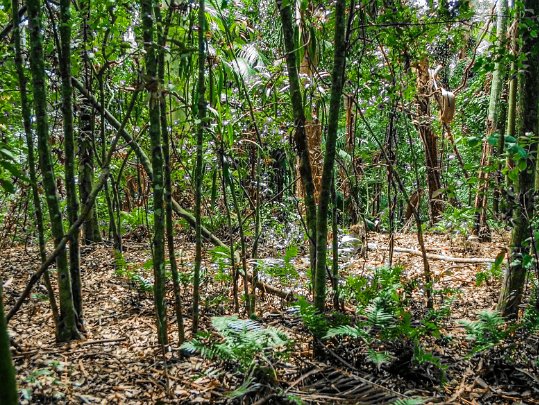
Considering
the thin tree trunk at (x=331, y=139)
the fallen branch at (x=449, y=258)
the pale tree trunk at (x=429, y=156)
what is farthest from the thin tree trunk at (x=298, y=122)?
the pale tree trunk at (x=429, y=156)

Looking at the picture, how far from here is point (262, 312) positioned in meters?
3.70

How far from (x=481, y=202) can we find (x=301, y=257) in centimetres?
270

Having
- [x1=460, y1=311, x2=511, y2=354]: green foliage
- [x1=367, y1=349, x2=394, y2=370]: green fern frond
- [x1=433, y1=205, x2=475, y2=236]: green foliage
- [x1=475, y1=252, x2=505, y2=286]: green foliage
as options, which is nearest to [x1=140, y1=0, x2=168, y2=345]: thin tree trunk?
[x1=367, y1=349, x2=394, y2=370]: green fern frond

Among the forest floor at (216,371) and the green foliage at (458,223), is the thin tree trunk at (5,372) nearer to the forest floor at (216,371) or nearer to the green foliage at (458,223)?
the forest floor at (216,371)

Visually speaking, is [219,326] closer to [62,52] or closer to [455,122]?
[62,52]

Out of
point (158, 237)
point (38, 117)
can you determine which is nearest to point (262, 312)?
point (158, 237)

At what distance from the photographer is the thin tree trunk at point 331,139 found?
259 cm

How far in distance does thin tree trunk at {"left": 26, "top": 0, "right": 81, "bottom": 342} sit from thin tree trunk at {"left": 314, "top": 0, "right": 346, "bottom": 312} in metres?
1.74

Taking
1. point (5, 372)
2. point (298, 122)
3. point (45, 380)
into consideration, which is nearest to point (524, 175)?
point (298, 122)

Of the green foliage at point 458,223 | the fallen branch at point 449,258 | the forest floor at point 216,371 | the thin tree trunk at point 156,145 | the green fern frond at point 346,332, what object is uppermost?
the thin tree trunk at point 156,145

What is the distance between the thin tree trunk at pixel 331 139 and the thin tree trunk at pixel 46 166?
1.74m

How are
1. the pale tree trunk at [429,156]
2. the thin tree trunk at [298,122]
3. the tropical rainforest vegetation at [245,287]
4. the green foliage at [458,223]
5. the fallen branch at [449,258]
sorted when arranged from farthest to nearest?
the pale tree trunk at [429,156], the green foliage at [458,223], the fallen branch at [449,258], the thin tree trunk at [298,122], the tropical rainforest vegetation at [245,287]

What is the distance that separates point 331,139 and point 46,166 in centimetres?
185

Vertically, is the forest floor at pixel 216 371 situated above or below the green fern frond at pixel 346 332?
below
